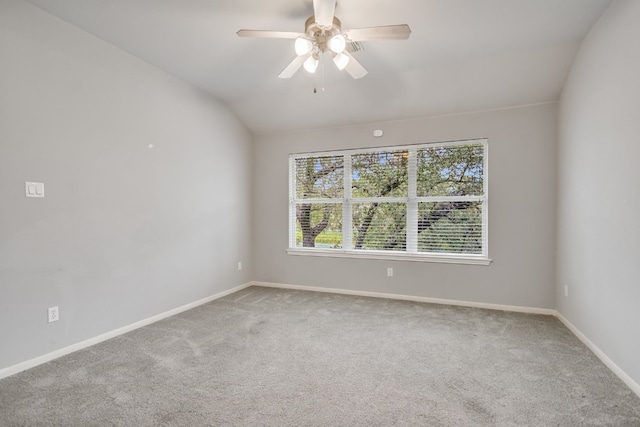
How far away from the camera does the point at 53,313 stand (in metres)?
2.46

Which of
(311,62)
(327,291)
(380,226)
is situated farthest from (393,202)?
(311,62)

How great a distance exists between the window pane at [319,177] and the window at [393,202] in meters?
0.01

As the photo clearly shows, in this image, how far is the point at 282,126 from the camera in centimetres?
461

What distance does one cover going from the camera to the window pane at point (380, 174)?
421cm

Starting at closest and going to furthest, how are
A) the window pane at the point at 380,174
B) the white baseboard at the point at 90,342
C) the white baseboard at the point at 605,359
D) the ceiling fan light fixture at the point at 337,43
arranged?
the white baseboard at the point at 605,359 → the ceiling fan light fixture at the point at 337,43 → the white baseboard at the point at 90,342 → the window pane at the point at 380,174

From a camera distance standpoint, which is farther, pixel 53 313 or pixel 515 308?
pixel 515 308

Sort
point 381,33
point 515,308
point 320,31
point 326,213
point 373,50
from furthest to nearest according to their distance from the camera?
point 326,213, point 515,308, point 373,50, point 320,31, point 381,33

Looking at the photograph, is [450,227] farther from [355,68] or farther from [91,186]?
[91,186]

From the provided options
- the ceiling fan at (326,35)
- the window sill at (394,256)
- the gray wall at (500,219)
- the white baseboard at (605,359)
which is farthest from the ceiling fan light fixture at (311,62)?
the white baseboard at (605,359)

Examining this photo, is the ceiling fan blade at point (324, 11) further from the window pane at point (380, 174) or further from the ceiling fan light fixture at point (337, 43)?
the window pane at point (380, 174)

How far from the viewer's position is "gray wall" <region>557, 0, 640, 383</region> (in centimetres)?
206

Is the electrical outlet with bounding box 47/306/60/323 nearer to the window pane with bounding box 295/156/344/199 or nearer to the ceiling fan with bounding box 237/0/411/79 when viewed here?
the ceiling fan with bounding box 237/0/411/79

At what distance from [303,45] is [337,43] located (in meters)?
0.24

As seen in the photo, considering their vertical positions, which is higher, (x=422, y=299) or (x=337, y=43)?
(x=337, y=43)
